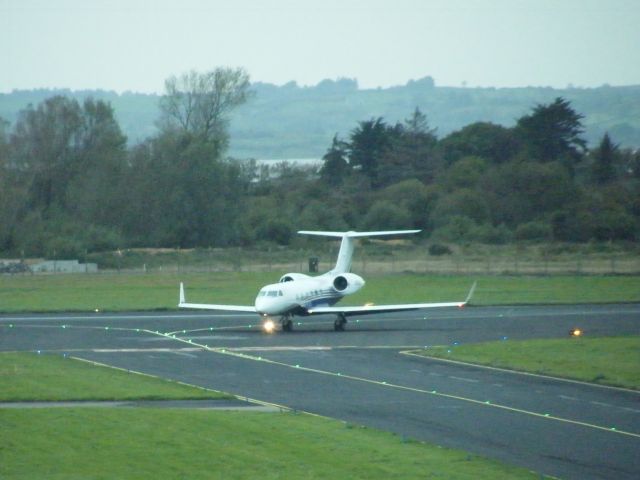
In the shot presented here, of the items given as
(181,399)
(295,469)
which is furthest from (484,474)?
(181,399)

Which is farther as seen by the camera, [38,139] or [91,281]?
[38,139]

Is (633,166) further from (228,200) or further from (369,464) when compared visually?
(369,464)

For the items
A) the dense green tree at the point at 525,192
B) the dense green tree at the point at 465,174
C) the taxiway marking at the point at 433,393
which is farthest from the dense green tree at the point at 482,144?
the taxiway marking at the point at 433,393

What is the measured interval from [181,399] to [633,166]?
11394 cm

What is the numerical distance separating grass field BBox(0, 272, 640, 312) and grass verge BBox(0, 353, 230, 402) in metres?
21.8

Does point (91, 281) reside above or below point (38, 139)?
below

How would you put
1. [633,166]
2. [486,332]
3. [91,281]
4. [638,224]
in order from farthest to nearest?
[633,166] → [638,224] → [91,281] → [486,332]

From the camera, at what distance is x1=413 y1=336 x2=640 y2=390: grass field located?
100ft

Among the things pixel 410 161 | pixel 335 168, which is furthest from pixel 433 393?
pixel 335 168

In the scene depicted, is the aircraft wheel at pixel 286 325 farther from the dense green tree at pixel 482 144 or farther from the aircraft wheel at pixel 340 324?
the dense green tree at pixel 482 144

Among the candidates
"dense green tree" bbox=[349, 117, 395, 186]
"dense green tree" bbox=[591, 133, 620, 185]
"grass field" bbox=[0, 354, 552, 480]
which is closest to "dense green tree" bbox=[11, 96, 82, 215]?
"dense green tree" bbox=[349, 117, 395, 186]

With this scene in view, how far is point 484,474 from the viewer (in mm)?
17797

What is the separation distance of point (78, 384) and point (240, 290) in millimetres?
34217

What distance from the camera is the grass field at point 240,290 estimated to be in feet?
184
